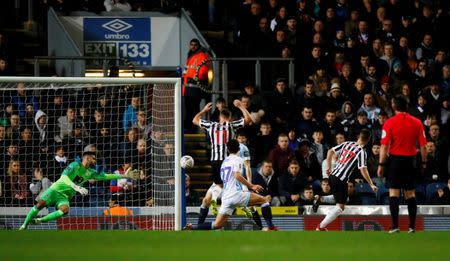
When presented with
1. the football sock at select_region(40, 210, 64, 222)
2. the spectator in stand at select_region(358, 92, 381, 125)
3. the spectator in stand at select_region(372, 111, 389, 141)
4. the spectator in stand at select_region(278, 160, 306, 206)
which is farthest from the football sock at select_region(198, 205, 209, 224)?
the spectator in stand at select_region(358, 92, 381, 125)

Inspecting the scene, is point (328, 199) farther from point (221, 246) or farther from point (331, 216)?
point (221, 246)

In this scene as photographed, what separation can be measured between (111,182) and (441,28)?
7787 millimetres

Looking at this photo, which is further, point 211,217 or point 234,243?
point 211,217

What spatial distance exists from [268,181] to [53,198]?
341 cm

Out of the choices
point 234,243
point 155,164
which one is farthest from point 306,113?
point 234,243

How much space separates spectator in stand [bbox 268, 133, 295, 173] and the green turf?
595cm

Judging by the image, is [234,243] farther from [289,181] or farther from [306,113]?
[306,113]

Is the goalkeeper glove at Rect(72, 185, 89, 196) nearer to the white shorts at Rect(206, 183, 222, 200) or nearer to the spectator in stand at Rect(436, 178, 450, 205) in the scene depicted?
the white shorts at Rect(206, 183, 222, 200)

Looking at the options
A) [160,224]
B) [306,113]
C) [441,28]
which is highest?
[441,28]

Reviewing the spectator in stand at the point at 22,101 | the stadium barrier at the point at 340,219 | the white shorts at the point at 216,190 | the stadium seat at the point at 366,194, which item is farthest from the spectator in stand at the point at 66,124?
the stadium seat at the point at 366,194

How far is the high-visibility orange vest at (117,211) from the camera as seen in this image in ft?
60.9

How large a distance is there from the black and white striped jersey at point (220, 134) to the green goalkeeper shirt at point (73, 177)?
5.90 ft

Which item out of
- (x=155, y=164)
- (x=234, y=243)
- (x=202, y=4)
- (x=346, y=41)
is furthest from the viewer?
(x=202, y=4)

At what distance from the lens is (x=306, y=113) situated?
21312 millimetres
